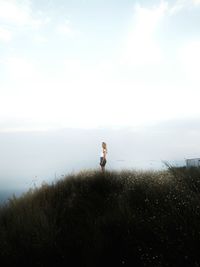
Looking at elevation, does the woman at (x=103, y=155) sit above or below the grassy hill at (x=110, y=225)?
above

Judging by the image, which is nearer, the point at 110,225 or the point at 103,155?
the point at 110,225

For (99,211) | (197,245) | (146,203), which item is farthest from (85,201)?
(197,245)

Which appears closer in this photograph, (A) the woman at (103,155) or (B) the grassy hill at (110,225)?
(B) the grassy hill at (110,225)

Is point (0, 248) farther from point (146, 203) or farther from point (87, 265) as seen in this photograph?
point (146, 203)

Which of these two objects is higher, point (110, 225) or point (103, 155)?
point (103, 155)

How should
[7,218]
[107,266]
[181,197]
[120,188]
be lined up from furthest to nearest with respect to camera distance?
[120,188]
[7,218]
[181,197]
[107,266]

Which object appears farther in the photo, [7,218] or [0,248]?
[7,218]

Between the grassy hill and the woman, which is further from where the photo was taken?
the woman

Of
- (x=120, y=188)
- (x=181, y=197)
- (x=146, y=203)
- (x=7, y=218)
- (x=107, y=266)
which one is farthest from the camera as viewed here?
(x=120, y=188)

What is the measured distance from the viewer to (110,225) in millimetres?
8414

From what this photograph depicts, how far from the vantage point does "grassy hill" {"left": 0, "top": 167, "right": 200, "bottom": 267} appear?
7176 mm

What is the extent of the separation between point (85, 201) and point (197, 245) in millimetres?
4270

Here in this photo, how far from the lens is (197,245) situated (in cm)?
677

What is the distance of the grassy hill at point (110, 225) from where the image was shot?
7176 mm
